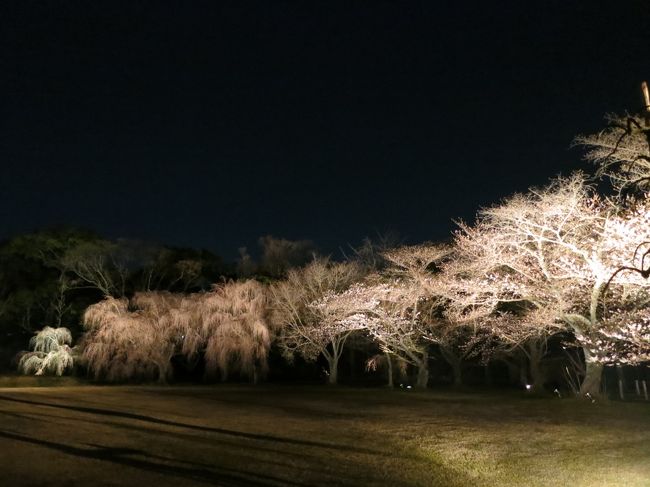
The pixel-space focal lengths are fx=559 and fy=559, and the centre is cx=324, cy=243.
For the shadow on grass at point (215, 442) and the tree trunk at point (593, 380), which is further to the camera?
the tree trunk at point (593, 380)

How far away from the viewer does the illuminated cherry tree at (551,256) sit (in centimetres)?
1462

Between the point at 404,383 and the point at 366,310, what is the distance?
275 inches

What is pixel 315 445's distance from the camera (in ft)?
29.8

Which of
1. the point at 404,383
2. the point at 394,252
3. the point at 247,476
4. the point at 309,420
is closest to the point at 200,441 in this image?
the point at 247,476

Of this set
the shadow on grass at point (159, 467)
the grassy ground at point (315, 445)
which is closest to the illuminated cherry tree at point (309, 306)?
the grassy ground at point (315, 445)

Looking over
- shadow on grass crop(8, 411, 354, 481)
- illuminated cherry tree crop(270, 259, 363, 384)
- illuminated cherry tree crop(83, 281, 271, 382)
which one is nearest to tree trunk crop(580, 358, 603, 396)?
illuminated cherry tree crop(270, 259, 363, 384)

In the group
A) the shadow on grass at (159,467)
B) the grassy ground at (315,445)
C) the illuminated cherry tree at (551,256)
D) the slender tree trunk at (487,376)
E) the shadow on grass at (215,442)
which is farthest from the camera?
the slender tree trunk at (487,376)

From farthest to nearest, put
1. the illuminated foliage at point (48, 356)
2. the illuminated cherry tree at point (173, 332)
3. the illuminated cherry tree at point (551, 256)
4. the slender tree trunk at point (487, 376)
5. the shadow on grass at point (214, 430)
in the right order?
the slender tree trunk at point (487, 376), the illuminated foliage at point (48, 356), the illuminated cherry tree at point (173, 332), the illuminated cherry tree at point (551, 256), the shadow on grass at point (214, 430)

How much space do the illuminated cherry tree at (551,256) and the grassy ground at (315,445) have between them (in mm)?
2956

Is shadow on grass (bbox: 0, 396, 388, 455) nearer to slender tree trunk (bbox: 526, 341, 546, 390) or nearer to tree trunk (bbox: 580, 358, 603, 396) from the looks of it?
tree trunk (bbox: 580, 358, 603, 396)

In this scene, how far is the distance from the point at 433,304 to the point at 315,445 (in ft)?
49.7

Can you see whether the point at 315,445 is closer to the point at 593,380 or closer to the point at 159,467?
the point at 159,467

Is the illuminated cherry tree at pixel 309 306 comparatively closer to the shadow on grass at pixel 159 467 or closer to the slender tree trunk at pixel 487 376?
the slender tree trunk at pixel 487 376

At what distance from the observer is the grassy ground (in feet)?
23.3
